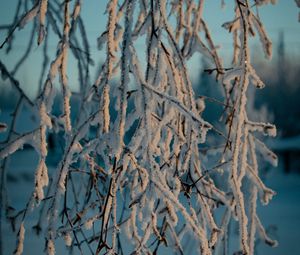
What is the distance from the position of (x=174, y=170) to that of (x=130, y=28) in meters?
0.38

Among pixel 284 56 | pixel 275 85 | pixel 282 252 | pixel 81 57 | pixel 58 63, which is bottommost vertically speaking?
pixel 282 252

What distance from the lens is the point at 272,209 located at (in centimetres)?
1633

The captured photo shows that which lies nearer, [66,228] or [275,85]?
[66,228]

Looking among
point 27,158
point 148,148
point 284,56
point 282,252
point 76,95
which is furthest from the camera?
point 284,56

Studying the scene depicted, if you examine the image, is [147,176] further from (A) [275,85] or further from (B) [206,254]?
(A) [275,85]

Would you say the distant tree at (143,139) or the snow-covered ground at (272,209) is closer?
the distant tree at (143,139)

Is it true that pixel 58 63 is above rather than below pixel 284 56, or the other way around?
below

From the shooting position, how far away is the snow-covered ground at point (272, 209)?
9.73 m

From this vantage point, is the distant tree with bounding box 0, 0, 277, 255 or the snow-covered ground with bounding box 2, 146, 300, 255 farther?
the snow-covered ground with bounding box 2, 146, 300, 255

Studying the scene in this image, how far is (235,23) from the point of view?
140cm

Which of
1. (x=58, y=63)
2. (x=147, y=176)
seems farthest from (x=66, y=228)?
(x=58, y=63)

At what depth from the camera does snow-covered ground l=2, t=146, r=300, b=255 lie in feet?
31.9

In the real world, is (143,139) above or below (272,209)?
above

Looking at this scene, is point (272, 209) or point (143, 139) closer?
point (143, 139)
